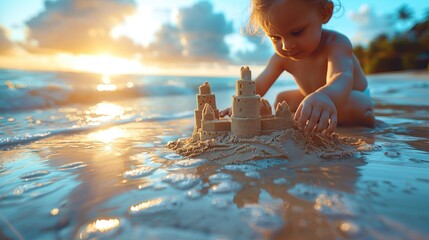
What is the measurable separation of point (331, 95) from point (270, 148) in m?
0.63

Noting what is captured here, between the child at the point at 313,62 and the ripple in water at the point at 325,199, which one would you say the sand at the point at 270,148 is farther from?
the ripple in water at the point at 325,199

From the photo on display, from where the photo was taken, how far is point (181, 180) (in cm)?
163

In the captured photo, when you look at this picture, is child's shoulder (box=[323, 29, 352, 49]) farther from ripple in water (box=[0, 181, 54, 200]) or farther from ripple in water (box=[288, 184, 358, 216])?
ripple in water (box=[0, 181, 54, 200])

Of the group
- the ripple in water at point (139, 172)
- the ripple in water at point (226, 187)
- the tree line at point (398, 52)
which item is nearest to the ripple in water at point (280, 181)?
the ripple in water at point (226, 187)

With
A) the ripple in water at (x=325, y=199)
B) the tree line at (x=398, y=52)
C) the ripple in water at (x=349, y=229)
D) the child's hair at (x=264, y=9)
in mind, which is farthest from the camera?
the tree line at (x=398, y=52)

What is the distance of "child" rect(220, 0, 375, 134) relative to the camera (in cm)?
193

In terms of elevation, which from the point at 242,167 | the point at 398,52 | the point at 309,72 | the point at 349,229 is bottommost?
the point at 349,229

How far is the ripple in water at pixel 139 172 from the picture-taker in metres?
1.76

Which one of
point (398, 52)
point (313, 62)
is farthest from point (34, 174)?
point (398, 52)

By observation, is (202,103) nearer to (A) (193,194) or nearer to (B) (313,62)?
(A) (193,194)

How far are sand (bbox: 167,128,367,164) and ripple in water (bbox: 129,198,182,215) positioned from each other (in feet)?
1.93

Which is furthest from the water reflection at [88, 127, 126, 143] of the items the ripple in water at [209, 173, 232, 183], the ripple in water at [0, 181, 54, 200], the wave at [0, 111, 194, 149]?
the ripple in water at [209, 173, 232, 183]

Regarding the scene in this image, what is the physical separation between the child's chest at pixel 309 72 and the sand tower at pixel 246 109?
1.21 metres

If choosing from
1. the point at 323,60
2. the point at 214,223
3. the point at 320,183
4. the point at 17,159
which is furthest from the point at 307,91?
the point at 17,159
